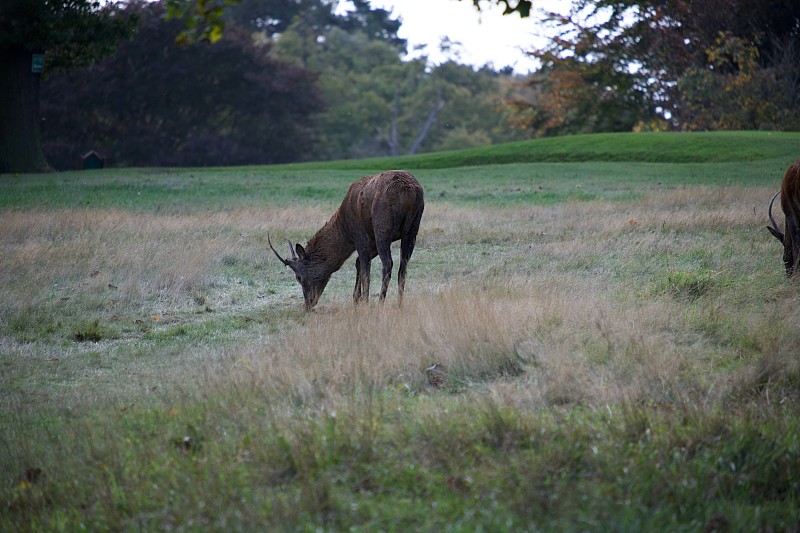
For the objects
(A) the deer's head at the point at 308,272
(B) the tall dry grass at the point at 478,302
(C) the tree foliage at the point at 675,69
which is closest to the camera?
(B) the tall dry grass at the point at 478,302

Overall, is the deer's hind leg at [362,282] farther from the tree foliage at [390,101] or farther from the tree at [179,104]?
the tree foliage at [390,101]

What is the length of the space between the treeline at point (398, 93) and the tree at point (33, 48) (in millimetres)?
10081

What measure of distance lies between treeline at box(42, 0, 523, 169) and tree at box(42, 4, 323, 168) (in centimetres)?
7

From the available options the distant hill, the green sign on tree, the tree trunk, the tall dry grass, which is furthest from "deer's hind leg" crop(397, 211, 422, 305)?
the tree trunk

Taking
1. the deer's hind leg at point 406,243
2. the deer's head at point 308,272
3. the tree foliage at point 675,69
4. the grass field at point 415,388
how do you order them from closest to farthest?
1. the grass field at point 415,388
2. the deer's hind leg at point 406,243
3. the deer's head at point 308,272
4. the tree foliage at point 675,69

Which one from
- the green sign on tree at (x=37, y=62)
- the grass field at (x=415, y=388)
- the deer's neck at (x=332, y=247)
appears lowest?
the grass field at (x=415, y=388)

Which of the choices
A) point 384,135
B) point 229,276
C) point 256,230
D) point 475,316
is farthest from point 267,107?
point 475,316

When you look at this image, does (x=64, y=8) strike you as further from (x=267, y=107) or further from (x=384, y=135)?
(x=384, y=135)

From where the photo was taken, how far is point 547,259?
13.2 m

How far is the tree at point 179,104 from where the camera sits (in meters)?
49.6

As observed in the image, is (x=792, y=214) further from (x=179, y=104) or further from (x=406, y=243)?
(x=179, y=104)

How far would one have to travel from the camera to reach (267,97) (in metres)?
55.4

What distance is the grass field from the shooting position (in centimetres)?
459

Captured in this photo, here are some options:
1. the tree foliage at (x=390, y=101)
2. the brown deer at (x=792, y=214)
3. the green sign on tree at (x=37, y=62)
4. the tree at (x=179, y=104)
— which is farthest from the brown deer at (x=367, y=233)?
the tree foliage at (x=390, y=101)
